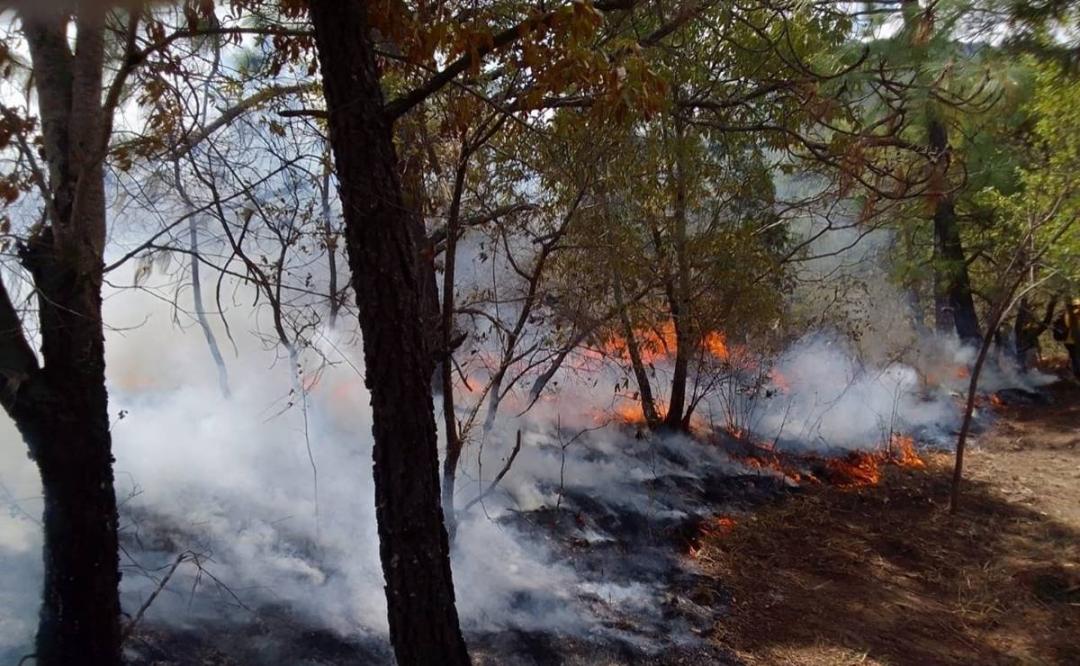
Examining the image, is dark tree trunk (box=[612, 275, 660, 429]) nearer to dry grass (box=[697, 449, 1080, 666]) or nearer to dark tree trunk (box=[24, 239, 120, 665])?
dry grass (box=[697, 449, 1080, 666])

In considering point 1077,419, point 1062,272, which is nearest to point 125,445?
point 1062,272

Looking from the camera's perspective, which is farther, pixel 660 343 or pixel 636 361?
pixel 660 343

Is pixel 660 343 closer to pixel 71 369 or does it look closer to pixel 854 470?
pixel 854 470

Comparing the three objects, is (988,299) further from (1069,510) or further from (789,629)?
(789,629)

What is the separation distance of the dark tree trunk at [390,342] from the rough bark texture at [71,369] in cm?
134

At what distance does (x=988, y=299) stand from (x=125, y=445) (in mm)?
16658

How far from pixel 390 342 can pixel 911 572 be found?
7264 mm

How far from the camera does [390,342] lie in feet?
12.9

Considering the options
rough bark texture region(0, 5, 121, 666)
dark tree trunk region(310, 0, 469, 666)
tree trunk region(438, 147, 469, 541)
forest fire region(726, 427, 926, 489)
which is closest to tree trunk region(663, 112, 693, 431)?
forest fire region(726, 427, 926, 489)

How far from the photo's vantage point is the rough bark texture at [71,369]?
4.07 meters

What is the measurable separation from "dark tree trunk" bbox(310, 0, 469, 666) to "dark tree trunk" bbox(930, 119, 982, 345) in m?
14.7

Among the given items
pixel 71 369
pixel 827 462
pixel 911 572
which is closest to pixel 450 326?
pixel 71 369

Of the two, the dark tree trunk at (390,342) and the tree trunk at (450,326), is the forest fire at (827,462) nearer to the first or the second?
the tree trunk at (450,326)

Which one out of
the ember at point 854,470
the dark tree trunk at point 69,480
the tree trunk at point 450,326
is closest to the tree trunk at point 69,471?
the dark tree trunk at point 69,480
